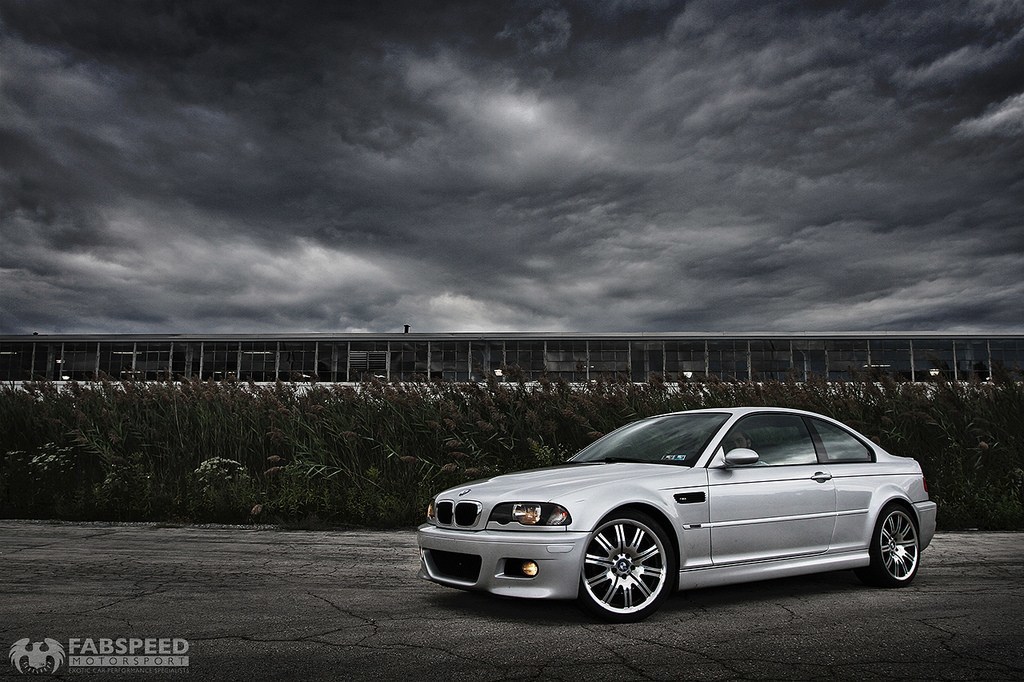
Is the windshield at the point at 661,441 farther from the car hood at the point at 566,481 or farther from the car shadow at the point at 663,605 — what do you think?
the car shadow at the point at 663,605

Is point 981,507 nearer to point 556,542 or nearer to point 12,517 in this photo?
point 556,542

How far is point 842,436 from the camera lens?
7.25 meters

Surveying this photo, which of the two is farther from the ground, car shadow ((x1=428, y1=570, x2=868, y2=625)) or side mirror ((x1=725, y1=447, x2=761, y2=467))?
side mirror ((x1=725, y1=447, x2=761, y2=467))

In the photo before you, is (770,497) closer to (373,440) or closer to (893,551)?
(893,551)

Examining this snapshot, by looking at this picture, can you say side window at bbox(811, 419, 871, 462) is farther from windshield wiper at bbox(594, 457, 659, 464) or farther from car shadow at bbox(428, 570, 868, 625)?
windshield wiper at bbox(594, 457, 659, 464)

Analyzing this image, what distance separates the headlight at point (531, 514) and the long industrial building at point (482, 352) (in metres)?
51.0

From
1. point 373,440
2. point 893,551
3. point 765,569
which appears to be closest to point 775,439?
point 765,569

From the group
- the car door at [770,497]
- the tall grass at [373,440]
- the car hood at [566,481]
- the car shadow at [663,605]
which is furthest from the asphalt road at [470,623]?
the tall grass at [373,440]

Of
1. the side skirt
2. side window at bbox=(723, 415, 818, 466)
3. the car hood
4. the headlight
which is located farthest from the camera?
side window at bbox=(723, 415, 818, 466)

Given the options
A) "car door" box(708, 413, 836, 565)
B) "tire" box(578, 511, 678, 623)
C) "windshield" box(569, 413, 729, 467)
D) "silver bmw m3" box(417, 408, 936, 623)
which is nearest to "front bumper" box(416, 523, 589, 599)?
"silver bmw m3" box(417, 408, 936, 623)

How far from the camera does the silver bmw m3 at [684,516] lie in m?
5.34

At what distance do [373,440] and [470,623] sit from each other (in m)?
6.91

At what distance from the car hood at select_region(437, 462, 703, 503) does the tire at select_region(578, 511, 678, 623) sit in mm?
280

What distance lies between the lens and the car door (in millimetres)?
5949
